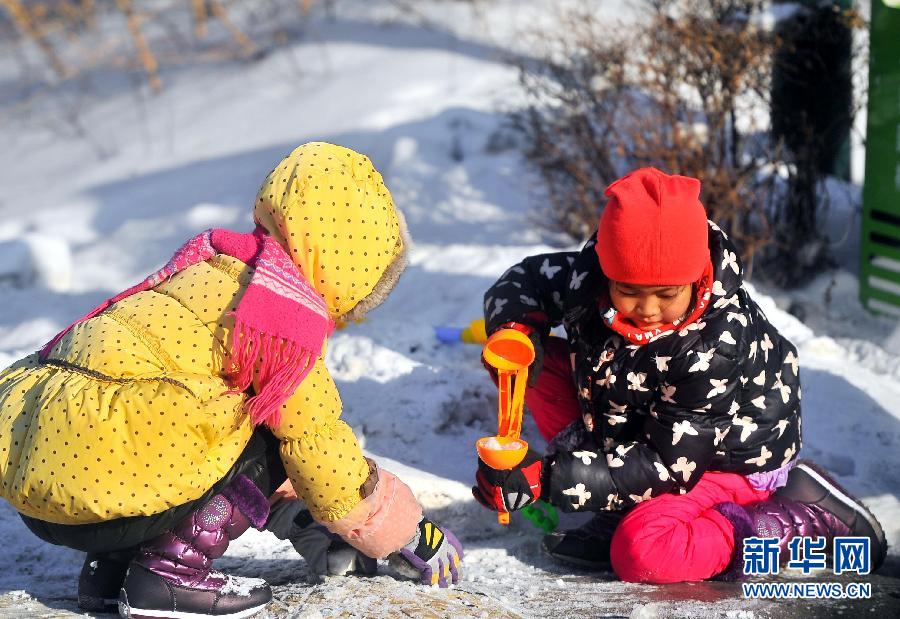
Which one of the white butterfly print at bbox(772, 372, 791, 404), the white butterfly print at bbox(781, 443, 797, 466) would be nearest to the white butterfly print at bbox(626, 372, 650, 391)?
the white butterfly print at bbox(772, 372, 791, 404)

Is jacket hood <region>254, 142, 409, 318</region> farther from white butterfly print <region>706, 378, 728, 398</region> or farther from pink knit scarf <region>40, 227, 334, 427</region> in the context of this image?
white butterfly print <region>706, 378, 728, 398</region>

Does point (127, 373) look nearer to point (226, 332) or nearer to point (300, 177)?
point (226, 332)

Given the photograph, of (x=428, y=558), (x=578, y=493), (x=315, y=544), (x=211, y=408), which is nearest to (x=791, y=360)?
(x=578, y=493)

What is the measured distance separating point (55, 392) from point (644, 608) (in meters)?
1.33

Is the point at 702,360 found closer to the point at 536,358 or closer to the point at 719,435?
the point at 719,435

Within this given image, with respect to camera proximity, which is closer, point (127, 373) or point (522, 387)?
point (127, 373)

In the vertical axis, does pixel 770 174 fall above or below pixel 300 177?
below

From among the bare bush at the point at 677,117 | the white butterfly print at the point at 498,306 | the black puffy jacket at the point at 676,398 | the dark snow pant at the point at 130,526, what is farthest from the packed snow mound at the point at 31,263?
the black puffy jacket at the point at 676,398

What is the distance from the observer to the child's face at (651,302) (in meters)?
2.40

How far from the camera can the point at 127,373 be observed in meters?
2.02

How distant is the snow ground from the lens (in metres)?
2.50

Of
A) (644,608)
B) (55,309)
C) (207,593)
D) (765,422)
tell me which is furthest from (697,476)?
(55,309)

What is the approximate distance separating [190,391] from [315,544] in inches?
23.7

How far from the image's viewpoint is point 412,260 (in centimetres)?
508
